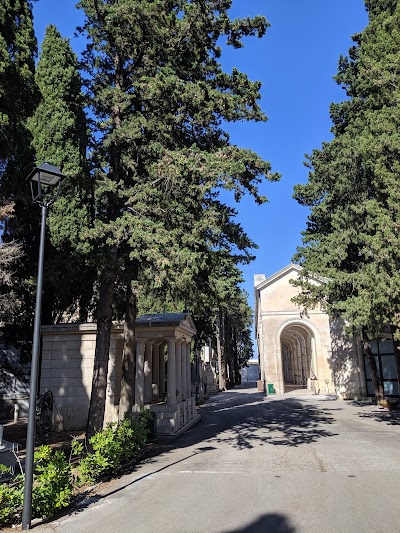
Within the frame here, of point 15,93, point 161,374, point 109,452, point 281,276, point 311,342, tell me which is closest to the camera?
point 109,452

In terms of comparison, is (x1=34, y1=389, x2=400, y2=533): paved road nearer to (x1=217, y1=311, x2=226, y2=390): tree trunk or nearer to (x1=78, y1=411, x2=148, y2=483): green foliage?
(x1=78, y1=411, x2=148, y2=483): green foliage

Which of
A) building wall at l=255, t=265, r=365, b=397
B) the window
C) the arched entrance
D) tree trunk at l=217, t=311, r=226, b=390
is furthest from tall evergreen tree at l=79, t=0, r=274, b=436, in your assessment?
Answer: tree trunk at l=217, t=311, r=226, b=390

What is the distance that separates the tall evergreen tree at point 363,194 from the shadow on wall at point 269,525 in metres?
7.09

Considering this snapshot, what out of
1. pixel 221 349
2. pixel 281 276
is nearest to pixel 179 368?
pixel 281 276

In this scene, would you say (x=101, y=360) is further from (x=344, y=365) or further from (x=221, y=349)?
(x=221, y=349)

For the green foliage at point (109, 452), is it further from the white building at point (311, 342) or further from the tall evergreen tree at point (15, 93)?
the white building at point (311, 342)

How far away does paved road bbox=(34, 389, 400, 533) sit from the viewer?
5219mm

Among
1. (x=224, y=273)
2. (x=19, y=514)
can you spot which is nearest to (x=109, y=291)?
(x=19, y=514)

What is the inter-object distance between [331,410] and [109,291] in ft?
46.1

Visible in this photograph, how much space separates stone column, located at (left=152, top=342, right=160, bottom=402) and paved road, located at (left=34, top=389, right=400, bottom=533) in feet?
20.5

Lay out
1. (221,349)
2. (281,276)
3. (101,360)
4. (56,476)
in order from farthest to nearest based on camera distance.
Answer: (221,349) → (281,276) → (101,360) → (56,476)

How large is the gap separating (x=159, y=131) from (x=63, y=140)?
265 centimetres

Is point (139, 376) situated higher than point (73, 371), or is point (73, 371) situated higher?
point (73, 371)

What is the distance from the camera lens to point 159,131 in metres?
10.8
